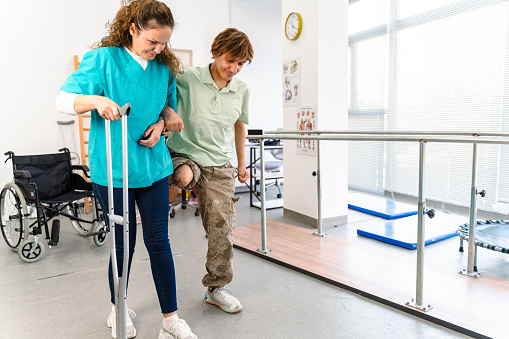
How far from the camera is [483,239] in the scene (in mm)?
2549

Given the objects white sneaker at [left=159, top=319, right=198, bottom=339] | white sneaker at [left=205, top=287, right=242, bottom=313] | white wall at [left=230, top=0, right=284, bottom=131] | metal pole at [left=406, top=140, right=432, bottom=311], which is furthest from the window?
white sneaker at [left=159, top=319, right=198, bottom=339]

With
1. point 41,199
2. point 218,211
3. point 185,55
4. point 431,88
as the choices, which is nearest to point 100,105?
point 218,211

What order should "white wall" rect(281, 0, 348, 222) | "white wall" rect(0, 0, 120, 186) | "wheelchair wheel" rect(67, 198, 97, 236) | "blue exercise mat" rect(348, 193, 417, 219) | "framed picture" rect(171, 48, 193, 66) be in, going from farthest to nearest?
"framed picture" rect(171, 48, 193, 66), "white wall" rect(0, 0, 120, 186), "blue exercise mat" rect(348, 193, 417, 219), "white wall" rect(281, 0, 348, 222), "wheelchair wheel" rect(67, 198, 97, 236)

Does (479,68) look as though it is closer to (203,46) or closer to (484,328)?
(484,328)

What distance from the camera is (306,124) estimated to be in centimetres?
→ 368

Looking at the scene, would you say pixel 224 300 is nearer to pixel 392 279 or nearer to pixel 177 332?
pixel 177 332

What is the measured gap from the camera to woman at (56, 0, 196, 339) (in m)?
1.31

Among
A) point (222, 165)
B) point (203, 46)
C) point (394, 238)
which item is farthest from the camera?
point (203, 46)

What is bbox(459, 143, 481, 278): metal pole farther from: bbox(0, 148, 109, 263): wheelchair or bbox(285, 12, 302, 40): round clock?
bbox(0, 148, 109, 263): wheelchair

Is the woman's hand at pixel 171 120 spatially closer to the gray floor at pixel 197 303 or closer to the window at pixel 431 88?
the gray floor at pixel 197 303

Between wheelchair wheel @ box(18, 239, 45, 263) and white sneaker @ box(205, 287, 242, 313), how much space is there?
153 centimetres

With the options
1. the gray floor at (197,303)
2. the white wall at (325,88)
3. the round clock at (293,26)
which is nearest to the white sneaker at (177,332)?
the gray floor at (197,303)

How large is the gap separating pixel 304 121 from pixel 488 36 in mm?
1848

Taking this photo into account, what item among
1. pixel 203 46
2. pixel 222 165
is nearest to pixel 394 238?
pixel 222 165
